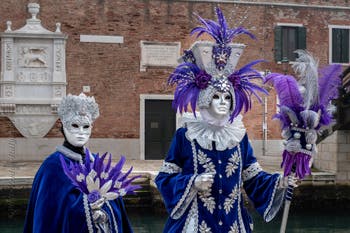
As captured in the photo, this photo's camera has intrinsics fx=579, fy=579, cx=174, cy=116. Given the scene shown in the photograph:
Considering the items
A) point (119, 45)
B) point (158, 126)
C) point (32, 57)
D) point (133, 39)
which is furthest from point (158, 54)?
point (32, 57)

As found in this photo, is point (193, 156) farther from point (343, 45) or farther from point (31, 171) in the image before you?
point (343, 45)

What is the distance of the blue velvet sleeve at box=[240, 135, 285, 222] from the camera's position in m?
3.49

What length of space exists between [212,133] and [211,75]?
36 centimetres

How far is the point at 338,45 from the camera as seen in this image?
52.8ft

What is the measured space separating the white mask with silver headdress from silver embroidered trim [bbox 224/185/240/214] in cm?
91

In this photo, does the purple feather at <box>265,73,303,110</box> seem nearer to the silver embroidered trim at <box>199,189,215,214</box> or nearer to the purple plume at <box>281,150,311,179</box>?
the purple plume at <box>281,150,311,179</box>

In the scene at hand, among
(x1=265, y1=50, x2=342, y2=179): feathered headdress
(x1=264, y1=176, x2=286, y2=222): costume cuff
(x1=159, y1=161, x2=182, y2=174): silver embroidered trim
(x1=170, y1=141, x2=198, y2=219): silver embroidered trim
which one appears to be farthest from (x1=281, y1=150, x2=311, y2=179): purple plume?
(x1=159, y1=161, x2=182, y2=174): silver embroidered trim

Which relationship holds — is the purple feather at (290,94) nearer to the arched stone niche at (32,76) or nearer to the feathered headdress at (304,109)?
the feathered headdress at (304,109)

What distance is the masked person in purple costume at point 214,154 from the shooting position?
342 centimetres

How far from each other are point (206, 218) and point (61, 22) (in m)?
11.8

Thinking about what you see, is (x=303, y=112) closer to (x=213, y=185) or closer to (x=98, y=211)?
(x=213, y=185)

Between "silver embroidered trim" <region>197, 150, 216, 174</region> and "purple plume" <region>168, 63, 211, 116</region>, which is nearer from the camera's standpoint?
"silver embroidered trim" <region>197, 150, 216, 174</region>

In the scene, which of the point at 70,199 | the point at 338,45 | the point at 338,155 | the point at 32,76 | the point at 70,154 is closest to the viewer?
the point at 70,199

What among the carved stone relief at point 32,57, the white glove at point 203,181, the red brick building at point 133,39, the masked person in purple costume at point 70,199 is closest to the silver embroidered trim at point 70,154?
the masked person in purple costume at point 70,199
